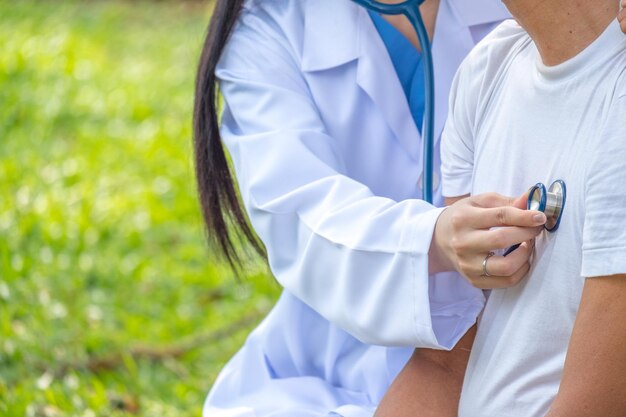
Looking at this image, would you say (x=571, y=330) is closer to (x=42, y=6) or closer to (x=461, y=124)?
(x=461, y=124)

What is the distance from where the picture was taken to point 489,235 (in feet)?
4.92

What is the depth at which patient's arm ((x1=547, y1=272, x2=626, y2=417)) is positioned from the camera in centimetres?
137

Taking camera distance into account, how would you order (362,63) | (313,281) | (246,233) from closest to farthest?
(313,281) < (362,63) < (246,233)

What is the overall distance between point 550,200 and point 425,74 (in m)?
0.50

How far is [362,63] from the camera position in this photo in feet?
6.77

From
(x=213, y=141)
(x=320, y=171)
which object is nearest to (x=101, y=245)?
(x=213, y=141)

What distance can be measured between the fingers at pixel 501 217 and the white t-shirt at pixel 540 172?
5 cm

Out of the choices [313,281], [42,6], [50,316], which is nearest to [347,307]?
[313,281]

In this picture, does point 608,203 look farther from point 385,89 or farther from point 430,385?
point 385,89

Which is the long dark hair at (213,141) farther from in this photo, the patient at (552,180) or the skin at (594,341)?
the skin at (594,341)

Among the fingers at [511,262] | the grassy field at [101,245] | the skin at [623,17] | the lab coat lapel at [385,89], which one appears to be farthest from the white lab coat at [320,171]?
the grassy field at [101,245]

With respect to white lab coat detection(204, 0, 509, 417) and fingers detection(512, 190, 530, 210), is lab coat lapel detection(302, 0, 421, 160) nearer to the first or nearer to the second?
white lab coat detection(204, 0, 509, 417)

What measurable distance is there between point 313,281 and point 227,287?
2437mm

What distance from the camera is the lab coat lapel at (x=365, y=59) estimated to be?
206 centimetres
